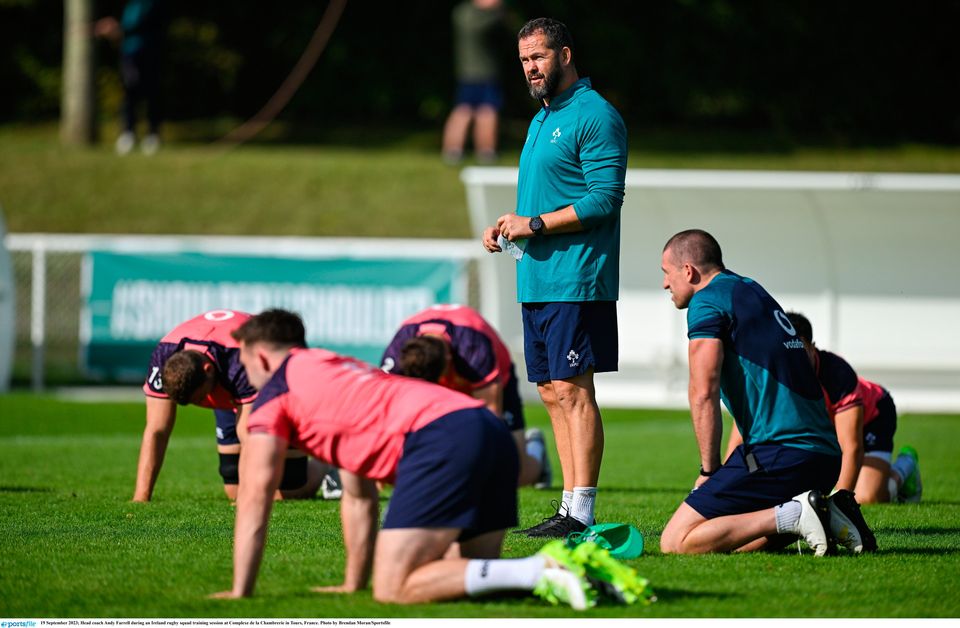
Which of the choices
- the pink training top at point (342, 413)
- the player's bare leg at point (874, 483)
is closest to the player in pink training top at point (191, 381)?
the pink training top at point (342, 413)

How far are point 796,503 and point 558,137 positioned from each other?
2.19 m

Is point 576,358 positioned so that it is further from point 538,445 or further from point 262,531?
point 538,445

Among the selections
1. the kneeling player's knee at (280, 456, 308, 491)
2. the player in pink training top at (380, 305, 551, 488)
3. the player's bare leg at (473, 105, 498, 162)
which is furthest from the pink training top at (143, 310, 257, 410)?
the player's bare leg at (473, 105, 498, 162)

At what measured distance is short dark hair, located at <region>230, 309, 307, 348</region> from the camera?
529 centimetres

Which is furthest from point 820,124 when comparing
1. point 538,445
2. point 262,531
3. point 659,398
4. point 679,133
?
point 262,531

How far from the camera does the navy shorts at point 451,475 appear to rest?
200 inches

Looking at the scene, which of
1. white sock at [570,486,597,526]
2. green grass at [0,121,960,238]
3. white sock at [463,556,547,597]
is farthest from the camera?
green grass at [0,121,960,238]

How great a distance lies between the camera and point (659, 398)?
17.0 metres

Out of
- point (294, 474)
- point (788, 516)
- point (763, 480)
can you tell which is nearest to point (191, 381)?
point (294, 474)

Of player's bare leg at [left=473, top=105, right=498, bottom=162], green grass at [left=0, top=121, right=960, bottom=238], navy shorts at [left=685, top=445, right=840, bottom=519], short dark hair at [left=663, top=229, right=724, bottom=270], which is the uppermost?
player's bare leg at [left=473, top=105, right=498, bottom=162]

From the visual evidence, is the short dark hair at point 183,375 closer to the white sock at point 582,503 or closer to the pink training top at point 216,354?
the pink training top at point 216,354

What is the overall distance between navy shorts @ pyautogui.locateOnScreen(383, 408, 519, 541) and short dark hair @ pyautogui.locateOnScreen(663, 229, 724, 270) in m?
1.82

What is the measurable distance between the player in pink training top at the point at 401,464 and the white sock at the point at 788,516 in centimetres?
176

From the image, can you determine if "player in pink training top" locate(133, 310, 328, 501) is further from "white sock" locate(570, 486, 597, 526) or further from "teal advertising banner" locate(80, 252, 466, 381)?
"teal advertising banner" locate(80, 252, 466, 381)
